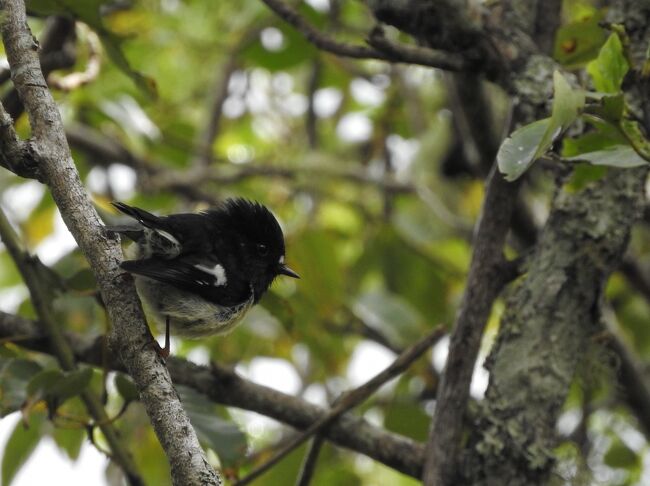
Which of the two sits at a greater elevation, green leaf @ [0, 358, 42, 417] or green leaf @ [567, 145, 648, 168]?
green leaf @ [567, 145, 648, 168]

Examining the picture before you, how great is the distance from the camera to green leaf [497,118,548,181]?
188 centimetres

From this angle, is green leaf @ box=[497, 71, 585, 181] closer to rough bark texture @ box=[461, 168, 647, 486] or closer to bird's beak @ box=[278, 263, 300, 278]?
rough bark texture @ box=[461, 168, 647, 486]

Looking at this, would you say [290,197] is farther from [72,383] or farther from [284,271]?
[72,383]

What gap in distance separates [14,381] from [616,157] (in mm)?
1678

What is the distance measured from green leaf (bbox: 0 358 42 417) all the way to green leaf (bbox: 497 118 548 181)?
55.0 inches

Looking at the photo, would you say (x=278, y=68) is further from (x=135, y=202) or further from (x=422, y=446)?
(x=422, y=446)

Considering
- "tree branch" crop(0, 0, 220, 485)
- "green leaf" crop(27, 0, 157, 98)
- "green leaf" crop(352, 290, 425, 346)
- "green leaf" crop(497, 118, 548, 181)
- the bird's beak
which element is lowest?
"tree branch" crop(0, 0, 220, 485)

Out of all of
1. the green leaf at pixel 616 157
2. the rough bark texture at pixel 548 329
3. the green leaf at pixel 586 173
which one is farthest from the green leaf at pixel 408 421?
the green leaf at pixel 616 157

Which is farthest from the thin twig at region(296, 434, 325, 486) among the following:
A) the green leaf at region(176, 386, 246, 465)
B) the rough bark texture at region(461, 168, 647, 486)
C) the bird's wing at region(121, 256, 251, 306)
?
the bird's wing at region(121, 256, 251, 306)

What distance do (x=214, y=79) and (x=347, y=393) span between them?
3520 millimetres

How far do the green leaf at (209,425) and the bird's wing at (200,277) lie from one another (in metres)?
0.31

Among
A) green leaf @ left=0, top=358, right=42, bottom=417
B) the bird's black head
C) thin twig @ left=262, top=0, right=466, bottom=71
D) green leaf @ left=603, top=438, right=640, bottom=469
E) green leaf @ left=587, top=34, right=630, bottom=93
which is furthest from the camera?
green leaf @ left=603, top=438, right=640, bottom=469

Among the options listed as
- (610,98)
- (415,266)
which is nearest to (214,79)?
(415,266)

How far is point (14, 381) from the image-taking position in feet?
8.34
